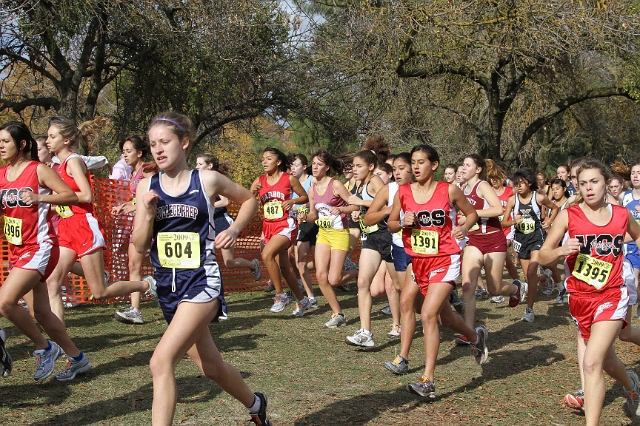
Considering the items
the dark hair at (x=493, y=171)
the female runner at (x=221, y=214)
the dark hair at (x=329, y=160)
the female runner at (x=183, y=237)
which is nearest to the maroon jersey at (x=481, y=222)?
the dark hair at (x=493, y=171)

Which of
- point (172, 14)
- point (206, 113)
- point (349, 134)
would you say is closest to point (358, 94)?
point (349, 134)

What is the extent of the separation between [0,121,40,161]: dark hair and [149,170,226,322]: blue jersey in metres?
1.96

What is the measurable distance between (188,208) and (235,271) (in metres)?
8.04

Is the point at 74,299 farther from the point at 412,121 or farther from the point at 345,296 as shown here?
the point at 412,121

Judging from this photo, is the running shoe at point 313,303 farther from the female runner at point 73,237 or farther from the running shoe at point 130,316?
the female runner at point 73,237

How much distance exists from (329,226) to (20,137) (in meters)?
4.28

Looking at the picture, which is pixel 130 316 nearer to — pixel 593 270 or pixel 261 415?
pixel 261 415

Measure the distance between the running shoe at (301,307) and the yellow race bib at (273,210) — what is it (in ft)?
3.92

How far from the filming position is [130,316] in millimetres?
8352

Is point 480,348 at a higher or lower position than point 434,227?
lower

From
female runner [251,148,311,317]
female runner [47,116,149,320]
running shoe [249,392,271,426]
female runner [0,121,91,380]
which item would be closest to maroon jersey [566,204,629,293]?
running shoe [249,392,271,426]

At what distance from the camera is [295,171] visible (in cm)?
1081

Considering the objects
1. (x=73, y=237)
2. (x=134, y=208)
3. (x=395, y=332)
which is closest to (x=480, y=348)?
(x=395, y=332)

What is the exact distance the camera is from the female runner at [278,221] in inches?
365
